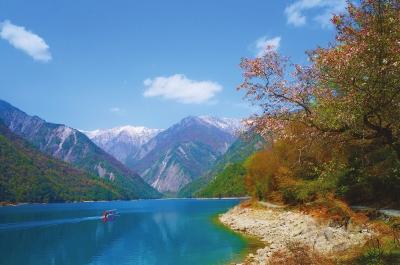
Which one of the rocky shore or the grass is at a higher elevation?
the rocky shore

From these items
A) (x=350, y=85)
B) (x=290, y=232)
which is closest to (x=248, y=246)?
(x=290, y=232)

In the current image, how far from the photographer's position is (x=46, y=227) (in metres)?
109

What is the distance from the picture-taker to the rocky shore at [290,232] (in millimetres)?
36094

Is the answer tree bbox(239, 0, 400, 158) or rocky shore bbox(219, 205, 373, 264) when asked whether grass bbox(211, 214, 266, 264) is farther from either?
tree bbox(239, 0, 400, 158)

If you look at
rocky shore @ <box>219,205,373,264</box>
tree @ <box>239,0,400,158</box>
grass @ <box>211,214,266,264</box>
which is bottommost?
grass @ <box>211,214,266,264</box>

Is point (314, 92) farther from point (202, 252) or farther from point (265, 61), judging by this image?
point (202, 252)

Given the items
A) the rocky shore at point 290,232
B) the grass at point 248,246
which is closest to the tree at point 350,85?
the rocky shore at point 290,232

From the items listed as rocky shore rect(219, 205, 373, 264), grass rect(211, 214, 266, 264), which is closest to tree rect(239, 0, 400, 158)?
rocky shore rect(219, 205, 373, 264)

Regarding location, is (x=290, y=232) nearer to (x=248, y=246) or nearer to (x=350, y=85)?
(x=248, y=246)

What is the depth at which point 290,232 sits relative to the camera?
56031 mm

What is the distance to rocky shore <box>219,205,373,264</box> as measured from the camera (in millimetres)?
36094

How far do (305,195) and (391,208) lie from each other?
2418 centimetres

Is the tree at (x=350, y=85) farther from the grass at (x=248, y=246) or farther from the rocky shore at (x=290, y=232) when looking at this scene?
the grass at (x=248, y=246)

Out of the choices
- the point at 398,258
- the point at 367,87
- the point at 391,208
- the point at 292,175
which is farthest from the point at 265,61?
the point at 292,175
